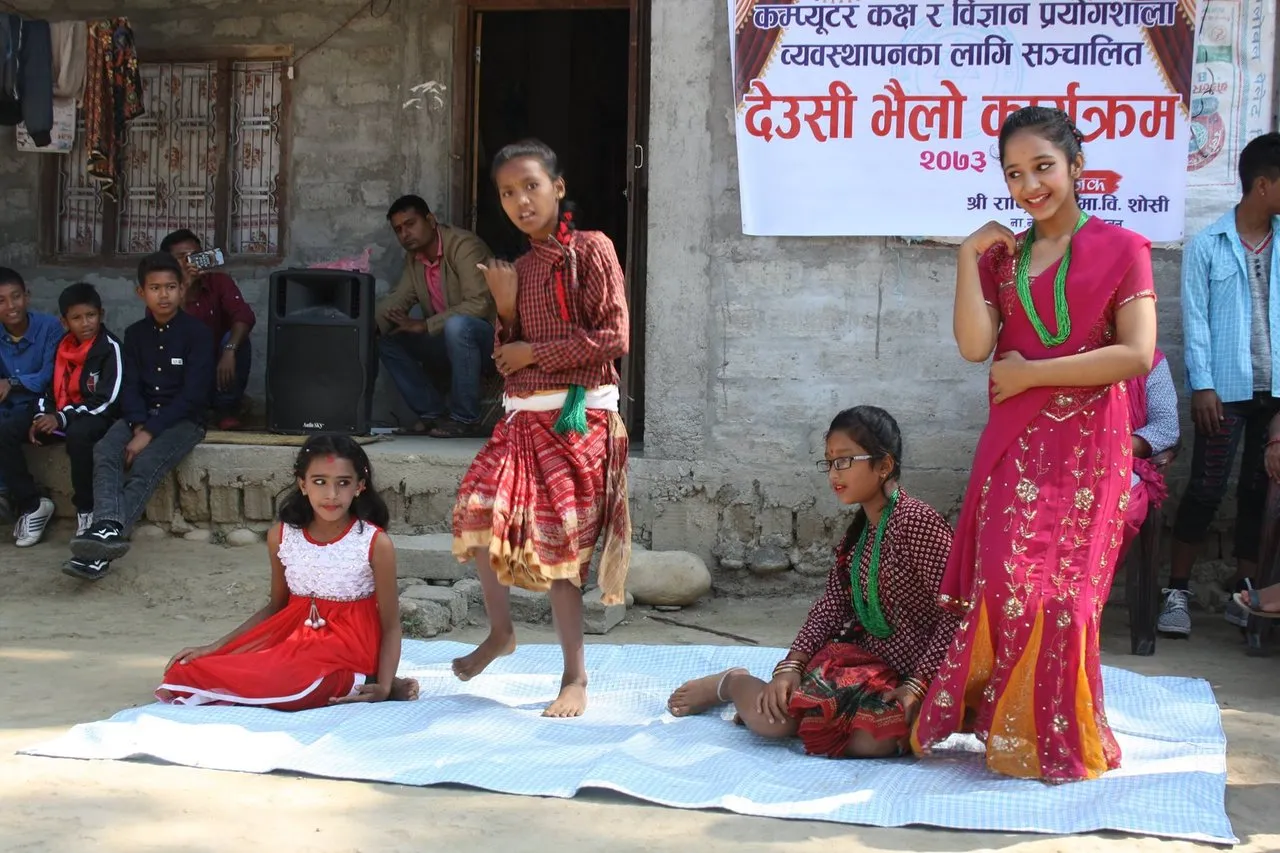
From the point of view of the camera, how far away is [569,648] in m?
4.39

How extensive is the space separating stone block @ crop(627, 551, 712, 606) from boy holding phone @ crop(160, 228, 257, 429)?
259 centimetres

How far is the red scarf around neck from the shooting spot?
699 cm

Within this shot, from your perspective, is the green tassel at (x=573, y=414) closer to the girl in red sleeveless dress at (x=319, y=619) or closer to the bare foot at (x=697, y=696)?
the girl in red sleeveless dress at (x=319, y=619)

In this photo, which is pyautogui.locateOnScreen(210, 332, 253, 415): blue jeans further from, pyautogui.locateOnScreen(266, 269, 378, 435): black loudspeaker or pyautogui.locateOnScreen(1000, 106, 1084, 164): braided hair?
pyautogui.locateOnScreen(1000, 106, 1084, 164): braided hair

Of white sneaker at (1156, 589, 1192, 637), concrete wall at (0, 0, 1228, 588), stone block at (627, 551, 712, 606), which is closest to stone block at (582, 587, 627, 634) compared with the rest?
stone block at (627, 551, 712, 606)

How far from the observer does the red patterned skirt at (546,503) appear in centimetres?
425

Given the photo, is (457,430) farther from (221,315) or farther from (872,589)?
(872,589)

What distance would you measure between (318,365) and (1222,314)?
13.7ft

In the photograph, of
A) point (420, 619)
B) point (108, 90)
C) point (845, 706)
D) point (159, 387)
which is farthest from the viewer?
point (108, 90)

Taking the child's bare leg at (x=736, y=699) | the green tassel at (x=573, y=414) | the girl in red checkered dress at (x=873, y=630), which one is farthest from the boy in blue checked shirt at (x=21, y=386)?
the girl in red checkered dress at (x=873, y=630)

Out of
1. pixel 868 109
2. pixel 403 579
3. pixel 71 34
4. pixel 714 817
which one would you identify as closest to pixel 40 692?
pixel 403 579

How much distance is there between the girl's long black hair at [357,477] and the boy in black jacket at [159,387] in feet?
7.86

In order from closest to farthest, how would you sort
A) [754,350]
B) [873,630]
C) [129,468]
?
1. [873,630]
2. [754,350]
3. [129,468]

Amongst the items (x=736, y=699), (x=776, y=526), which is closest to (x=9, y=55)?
(x=776, y=526)
